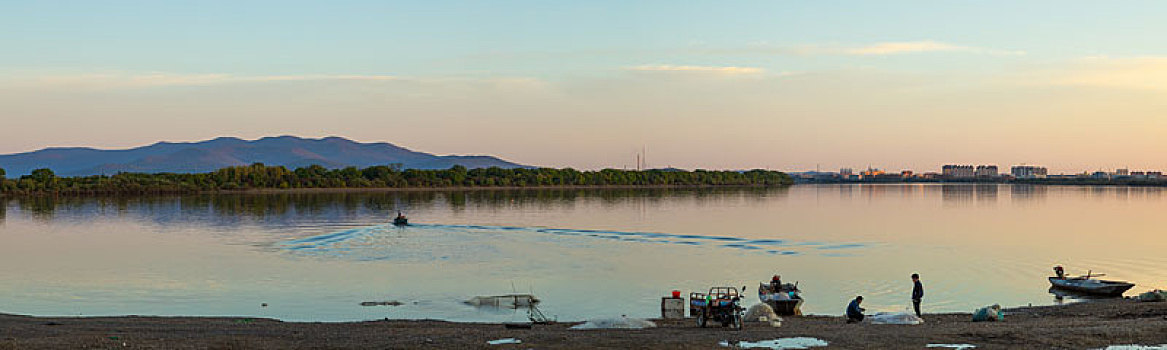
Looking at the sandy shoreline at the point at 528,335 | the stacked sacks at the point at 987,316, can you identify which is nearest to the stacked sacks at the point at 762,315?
the sandy shoreline at the point at 528,335

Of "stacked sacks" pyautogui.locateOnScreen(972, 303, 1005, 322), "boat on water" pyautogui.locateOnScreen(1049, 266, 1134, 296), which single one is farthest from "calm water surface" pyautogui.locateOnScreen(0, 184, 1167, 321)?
"stacked sacks" pyautogui.locateOnScreen(972, 303, 1005, 322)

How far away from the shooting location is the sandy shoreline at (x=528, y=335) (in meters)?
19.1

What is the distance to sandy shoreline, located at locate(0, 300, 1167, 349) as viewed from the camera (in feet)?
62.5

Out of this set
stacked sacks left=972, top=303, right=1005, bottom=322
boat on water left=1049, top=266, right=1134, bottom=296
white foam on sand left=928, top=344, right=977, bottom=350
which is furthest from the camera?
boat on water left=1049, top=266, right=1134, bottom=296

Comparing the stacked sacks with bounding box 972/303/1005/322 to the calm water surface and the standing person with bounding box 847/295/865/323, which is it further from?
the calm water surface

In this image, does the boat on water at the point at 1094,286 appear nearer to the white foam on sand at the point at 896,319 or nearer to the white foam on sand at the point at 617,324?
the white foam on sand at the point at 896,319

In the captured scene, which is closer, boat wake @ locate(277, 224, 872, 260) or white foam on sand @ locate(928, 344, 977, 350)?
white foam on sand @ locate(928, 344, 977, 350)

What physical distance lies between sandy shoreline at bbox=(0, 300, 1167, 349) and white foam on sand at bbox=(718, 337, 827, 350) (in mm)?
365

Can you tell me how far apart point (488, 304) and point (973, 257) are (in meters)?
32.7

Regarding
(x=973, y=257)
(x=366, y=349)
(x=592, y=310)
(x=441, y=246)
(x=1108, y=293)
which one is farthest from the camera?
(x=441, y=246)

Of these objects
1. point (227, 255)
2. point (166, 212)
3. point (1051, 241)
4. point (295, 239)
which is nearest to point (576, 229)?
point (295, 239)

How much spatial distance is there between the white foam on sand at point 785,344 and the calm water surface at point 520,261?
1141 centimetres

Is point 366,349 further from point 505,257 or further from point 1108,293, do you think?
point 505,257

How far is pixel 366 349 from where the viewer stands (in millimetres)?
18891
